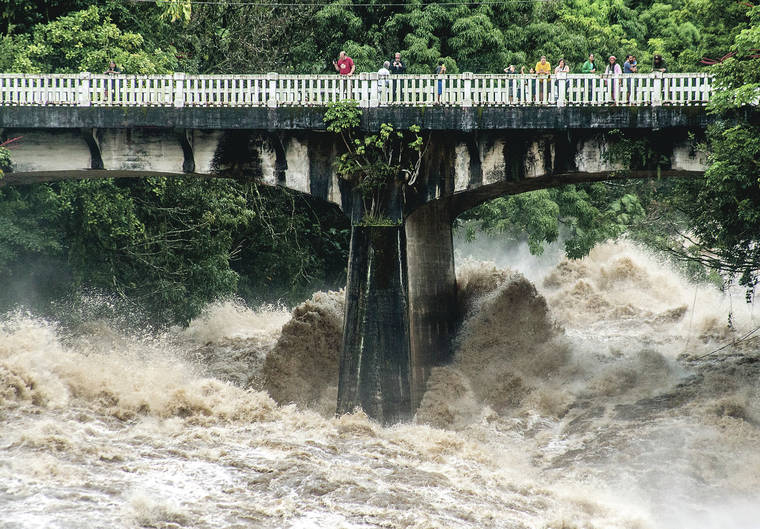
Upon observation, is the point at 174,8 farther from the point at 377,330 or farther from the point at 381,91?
the point at 377,330

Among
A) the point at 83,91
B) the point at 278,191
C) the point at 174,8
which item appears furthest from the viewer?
the point at 278,191

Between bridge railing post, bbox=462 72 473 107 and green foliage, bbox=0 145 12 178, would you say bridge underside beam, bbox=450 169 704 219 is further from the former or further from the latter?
green foliage, bbox=0 145 12 178

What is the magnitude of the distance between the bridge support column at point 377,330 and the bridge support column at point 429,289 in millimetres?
888

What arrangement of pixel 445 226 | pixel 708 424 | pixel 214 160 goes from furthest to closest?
pixel 445 226
pixel 214 160
pixel 708 424

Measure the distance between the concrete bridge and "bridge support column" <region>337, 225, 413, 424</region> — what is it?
0.03 metres

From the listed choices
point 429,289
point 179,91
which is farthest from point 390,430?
point 179,91

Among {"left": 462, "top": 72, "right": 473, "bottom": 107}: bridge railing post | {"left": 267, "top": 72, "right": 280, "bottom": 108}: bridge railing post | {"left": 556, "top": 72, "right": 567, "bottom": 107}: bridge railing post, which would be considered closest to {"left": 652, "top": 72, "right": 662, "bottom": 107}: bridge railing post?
{"left": 556, "top": 72, "right": 567, "bottom": 107}: bridge railing post

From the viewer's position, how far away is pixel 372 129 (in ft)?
100

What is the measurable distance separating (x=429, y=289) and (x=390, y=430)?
7882 mm

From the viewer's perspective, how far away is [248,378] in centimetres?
3612

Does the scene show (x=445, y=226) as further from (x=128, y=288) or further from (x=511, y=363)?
(x=128, y=288)

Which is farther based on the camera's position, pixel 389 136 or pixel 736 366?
pixel 736 366

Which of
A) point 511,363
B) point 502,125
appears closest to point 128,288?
point 511,363

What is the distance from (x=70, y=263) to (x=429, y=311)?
12.7 metres
